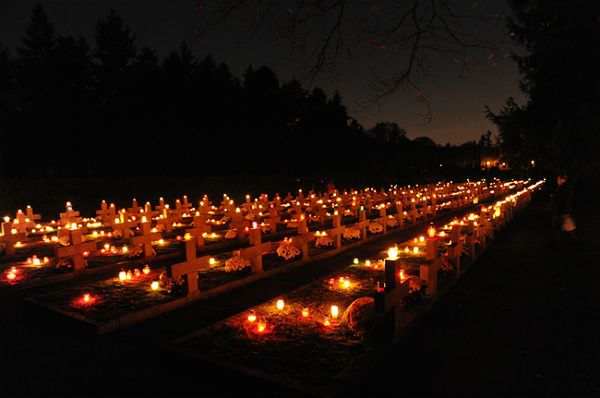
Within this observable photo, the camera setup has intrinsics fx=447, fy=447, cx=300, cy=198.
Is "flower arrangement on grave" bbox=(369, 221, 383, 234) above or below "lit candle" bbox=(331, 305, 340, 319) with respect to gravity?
above

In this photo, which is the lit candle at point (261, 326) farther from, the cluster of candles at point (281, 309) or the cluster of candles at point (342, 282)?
the cluster of candles at point (342, 282)

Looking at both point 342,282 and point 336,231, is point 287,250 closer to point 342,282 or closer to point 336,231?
point 336,231

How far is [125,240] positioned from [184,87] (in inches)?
765

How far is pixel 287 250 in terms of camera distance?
396 inches

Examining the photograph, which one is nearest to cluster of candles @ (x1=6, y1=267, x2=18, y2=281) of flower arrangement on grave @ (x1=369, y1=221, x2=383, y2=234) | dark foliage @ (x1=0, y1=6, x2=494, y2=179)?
flower arrangement on grave @ (x1=369, y1=221, x2=383, y2=234)

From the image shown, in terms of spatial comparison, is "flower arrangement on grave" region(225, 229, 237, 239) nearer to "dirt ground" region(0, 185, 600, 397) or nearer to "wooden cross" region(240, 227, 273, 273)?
"wooden cross" region(240, 227, 273, 273)

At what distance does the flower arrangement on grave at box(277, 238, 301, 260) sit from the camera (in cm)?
1005

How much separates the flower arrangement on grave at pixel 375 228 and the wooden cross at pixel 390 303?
829 cm

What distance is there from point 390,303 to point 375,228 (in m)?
8.67

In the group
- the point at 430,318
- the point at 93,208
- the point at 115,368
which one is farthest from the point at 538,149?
the point at 115,368

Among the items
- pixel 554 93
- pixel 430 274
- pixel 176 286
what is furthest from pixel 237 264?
pixel 554 93

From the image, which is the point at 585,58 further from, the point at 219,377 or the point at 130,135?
the point at 130,135

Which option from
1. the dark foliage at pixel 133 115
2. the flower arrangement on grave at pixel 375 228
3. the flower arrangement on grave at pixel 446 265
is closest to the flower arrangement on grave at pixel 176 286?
the flower arrangement on grave at pixel 446 265

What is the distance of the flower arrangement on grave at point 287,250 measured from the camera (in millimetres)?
10055
